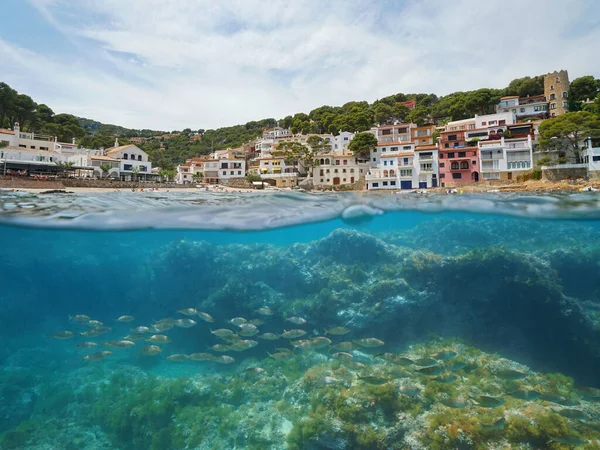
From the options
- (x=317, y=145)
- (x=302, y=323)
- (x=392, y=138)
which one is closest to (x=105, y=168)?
(x=317, y=145)

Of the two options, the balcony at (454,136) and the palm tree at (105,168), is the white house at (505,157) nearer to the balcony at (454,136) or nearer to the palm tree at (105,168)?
the balcony at (454,136)

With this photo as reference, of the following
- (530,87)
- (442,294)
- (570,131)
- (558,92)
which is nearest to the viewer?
(442,294)

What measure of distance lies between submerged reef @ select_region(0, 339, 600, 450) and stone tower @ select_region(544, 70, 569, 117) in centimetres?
5722

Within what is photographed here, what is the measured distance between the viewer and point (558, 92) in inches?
2096

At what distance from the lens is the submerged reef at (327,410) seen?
24.8ft

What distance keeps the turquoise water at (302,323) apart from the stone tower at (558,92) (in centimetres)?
4228

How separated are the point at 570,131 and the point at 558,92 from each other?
27.2 meters

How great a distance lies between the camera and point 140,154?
50.0 m

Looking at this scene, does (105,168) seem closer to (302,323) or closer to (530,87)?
(302,323)

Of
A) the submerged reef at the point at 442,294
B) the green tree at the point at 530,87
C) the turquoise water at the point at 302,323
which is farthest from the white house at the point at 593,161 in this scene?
the green tree at the point at 530,87

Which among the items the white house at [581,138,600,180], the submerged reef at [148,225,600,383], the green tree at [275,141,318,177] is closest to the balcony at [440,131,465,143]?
the white house at [581,138,600,180]

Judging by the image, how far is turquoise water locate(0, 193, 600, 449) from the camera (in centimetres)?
834

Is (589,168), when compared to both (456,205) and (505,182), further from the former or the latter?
(456,205)

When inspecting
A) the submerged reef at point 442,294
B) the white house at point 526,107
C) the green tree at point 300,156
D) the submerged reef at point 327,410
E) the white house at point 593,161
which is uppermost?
the white house at point 526,107
